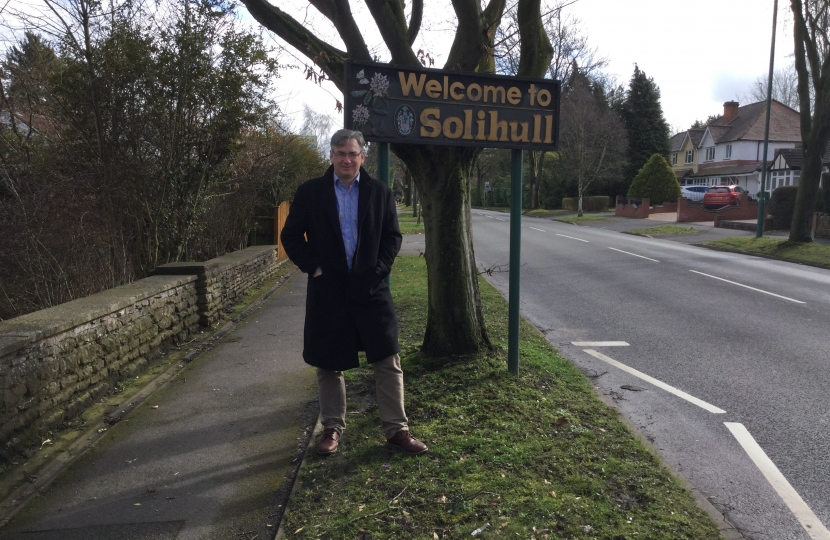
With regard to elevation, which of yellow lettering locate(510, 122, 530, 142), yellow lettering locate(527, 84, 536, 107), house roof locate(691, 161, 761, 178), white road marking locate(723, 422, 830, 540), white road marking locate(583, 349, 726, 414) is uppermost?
house roof locate(691, 161, 761, 178)

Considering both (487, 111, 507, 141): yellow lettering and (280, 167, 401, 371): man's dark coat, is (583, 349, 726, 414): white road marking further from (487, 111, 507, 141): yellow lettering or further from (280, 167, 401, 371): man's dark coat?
(280, 167, 401, 371): man's dark coat

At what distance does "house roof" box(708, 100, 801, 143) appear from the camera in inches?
2152

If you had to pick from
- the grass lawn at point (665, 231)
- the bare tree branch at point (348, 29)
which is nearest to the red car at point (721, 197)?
the grass lawn at point (665, 231)

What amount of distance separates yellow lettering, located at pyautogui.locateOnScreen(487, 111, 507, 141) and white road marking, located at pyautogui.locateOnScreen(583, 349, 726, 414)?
280cm

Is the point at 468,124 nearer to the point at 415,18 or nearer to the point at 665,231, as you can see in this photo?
the point at 415,18

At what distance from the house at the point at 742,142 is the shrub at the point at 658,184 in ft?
32.3

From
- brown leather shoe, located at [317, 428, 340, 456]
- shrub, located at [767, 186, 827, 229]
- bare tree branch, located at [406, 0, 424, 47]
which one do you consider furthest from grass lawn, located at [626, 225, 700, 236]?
brown leather shoe, located at [317, 428, 340, 456]

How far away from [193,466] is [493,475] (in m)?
1.87

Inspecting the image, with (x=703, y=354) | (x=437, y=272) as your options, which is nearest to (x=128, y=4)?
(x=437, y=272)

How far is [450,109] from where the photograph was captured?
5.20 metres

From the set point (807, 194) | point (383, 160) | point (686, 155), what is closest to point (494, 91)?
point (383, 160)

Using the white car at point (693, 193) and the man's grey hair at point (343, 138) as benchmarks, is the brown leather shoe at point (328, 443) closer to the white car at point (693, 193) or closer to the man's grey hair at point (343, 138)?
the man's grey hair at point (343, 138)

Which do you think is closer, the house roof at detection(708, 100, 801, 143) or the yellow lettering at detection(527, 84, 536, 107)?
the yellow lettering at detection(527, 84, 536, 107)

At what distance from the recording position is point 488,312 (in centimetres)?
914
